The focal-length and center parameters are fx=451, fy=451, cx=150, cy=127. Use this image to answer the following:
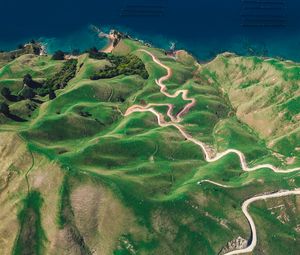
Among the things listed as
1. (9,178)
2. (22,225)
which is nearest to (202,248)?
(22,225)

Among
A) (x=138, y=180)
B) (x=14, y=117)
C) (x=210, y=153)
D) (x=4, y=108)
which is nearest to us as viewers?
(x=138, y=180)

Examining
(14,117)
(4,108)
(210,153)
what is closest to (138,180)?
(210,153)

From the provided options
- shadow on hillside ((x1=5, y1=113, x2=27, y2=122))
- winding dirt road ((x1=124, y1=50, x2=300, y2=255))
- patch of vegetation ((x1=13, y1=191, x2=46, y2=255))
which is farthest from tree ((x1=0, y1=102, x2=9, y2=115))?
patch of vegetation ((x1=13, y1=191, x2=46, y2=255))

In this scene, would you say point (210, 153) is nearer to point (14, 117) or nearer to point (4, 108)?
point (14, 117)

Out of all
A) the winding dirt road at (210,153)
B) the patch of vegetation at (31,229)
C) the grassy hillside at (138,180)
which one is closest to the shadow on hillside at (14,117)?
the grassy hillside at (138,180)

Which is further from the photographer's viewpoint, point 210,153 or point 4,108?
point 4,108

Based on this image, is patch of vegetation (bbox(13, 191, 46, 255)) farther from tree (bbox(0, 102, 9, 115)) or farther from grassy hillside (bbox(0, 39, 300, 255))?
tree (bbox(0, 102, 9, 115))

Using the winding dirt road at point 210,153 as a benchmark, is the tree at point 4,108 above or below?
below

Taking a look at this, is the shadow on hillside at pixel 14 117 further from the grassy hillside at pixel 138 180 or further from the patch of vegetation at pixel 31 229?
the patch of vegetation at pixel 31 229

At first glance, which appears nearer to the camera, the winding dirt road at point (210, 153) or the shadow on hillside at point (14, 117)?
the winding dirt road at point (210, 153)

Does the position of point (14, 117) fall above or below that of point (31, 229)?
below
